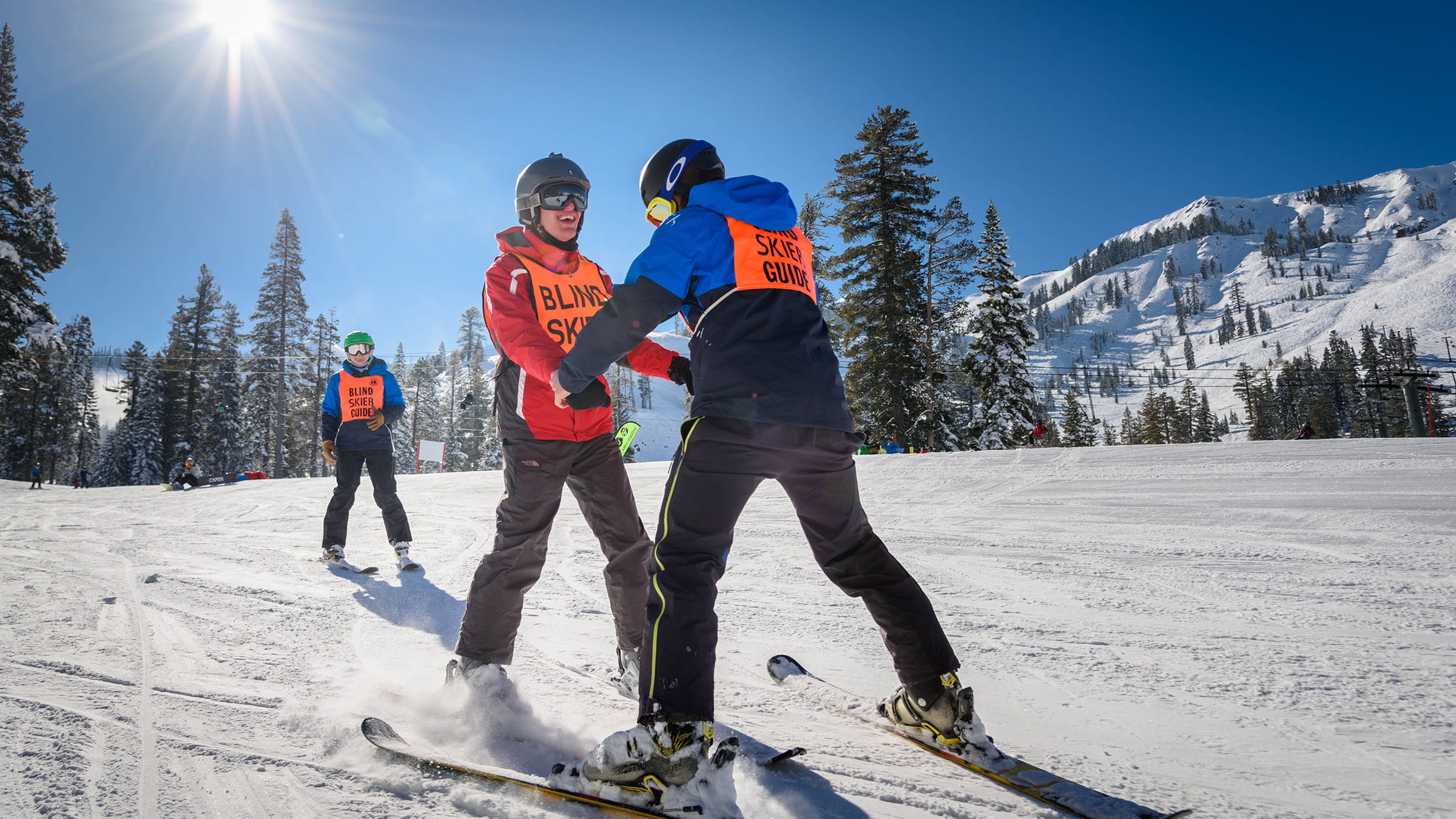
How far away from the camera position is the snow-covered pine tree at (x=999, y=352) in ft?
82.6

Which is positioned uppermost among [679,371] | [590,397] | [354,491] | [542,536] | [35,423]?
[35,423]

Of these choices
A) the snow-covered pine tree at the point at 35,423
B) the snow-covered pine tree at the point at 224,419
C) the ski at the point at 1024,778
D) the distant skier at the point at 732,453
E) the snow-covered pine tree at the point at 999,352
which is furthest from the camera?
the snow-covered pine tree at the point at 224,419

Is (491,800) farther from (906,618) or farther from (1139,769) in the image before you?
(1139,769)

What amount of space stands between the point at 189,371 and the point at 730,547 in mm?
47601

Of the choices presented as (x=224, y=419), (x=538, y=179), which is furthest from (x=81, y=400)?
(x=538, y=179)

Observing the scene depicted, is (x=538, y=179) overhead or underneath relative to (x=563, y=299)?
overhead

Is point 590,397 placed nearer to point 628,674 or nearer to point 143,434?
point 628,674

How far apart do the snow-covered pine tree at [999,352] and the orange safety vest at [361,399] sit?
23.2 m

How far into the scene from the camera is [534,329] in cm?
247

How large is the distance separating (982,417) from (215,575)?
25948 millimetres

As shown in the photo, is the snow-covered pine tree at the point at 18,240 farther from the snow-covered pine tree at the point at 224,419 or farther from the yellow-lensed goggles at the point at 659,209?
the yellow-lensed goggles at the point at 659,209

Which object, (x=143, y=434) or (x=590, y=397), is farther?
(x=143, y=434)

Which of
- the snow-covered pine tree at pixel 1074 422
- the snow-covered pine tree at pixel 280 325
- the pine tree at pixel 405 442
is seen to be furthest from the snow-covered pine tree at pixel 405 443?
the snow-covered pine tree at pixel 1074 422

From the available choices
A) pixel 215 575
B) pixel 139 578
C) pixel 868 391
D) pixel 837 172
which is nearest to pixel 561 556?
pixel 215 575
